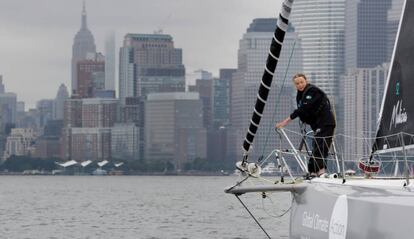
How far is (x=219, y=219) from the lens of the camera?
42469mm

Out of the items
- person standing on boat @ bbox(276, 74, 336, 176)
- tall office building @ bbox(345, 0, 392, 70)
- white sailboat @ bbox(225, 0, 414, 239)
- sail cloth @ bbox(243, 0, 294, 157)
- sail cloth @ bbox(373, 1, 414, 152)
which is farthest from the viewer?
tall office building @ bbox(345, 0, 392, 70)

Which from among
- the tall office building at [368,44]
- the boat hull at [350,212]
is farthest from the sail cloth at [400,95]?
the tall office building at [368,44]

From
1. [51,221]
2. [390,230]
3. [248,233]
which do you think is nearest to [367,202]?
[390,230]

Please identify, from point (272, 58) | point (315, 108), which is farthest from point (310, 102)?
point (272, 58)

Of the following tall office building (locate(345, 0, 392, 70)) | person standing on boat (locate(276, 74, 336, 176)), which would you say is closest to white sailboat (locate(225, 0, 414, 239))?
person standing on boat (locate(276, 74, 336, 176))

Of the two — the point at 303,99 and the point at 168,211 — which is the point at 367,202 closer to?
the point at 303,99

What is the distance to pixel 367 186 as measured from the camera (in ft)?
44.6

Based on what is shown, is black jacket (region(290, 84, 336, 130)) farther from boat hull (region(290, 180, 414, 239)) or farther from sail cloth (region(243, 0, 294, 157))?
boat hull (region(290, 180, 414, 239))

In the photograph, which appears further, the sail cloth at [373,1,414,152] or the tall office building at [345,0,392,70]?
the tall office building at [345,0,392,70]

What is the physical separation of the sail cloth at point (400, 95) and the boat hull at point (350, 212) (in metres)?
1.05

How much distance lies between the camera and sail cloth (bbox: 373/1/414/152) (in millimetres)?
15344

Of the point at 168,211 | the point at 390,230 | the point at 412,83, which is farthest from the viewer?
the point at 168,211

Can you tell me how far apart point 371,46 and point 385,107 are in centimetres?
9120

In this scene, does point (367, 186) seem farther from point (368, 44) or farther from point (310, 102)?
point (368, 44)
